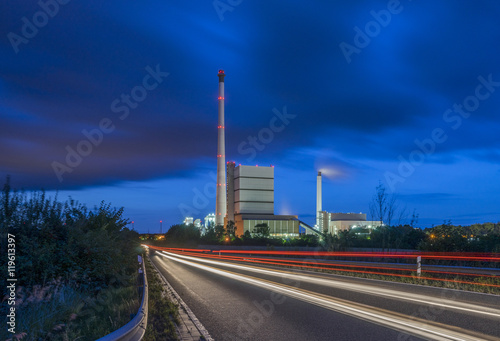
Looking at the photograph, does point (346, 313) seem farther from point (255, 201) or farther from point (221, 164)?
point (255, 201)

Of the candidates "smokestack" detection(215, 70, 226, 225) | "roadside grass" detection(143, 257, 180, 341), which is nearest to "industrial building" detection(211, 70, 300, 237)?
"smokestack" detection(215, 70, 226, 225)

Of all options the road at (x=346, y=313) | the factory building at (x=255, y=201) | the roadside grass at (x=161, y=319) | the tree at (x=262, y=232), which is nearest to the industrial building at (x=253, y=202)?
the factory building at (x=255, y=201)

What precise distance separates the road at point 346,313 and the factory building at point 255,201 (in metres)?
106

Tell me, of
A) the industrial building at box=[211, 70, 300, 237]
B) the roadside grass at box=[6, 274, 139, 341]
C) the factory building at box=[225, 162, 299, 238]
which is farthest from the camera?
the factory building at box=[225, 162, 299, 238]

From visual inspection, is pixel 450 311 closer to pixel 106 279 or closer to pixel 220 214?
pixel 106 279

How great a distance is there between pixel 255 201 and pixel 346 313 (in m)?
117

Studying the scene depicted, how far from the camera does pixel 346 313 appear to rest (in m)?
10.2

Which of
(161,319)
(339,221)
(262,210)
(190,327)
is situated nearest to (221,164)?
(262,210)

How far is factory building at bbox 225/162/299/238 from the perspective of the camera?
401ft

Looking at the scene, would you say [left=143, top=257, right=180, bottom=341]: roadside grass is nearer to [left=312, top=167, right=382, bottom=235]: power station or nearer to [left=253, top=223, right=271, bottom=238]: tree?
[left=253, top=223, right=271, bottom=238]: tree

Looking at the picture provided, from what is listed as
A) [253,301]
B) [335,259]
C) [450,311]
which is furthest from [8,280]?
[335,259]

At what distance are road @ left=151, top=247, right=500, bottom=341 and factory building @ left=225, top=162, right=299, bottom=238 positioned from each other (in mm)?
105767

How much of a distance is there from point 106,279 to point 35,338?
758 cm

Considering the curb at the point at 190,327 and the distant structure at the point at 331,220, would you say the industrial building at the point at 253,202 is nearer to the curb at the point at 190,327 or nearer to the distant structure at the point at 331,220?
the distant structure at the point at 331,220
